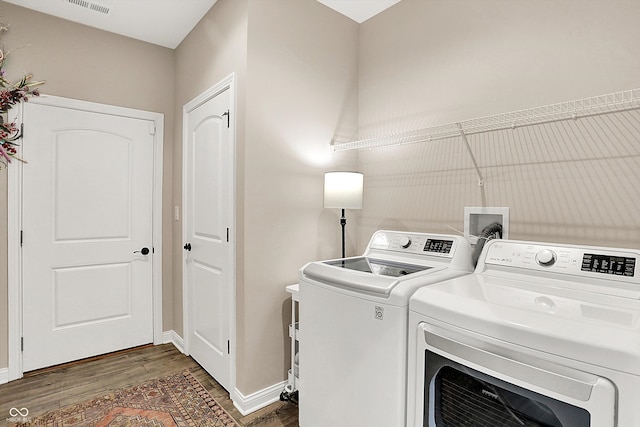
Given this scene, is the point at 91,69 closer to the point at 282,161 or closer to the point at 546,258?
the point at 282,161

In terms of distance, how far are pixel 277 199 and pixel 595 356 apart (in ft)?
5.57

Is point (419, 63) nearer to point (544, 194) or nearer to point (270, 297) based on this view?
point (544, 194)

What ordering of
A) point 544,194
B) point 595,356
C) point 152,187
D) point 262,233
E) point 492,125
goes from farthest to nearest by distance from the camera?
point 152,187
point 262,233
point 492,125
point 544,194
point 595,356

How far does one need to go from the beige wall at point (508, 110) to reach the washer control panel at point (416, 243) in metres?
0.27

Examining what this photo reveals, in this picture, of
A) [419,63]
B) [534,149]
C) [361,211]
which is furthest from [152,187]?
[534,149]

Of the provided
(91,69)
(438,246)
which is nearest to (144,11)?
(91,69)

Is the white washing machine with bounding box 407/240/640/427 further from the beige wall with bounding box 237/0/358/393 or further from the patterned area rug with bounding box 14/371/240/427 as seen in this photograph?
the patterned area rug with bounding box 14/371/240/427

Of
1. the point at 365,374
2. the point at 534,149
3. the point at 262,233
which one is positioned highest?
the point at 534,149

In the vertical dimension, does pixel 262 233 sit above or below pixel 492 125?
below

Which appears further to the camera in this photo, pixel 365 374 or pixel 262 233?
pixel 262 233

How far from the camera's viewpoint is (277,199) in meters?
2.15

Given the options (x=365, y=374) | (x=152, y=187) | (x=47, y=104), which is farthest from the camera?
(x=152, y=187)

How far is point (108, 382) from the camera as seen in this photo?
7.76 ft

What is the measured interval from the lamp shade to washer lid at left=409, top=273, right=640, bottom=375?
0.90m
